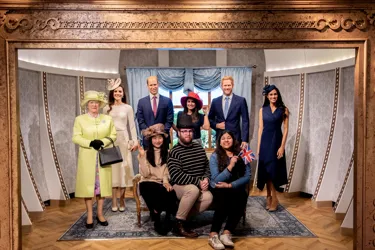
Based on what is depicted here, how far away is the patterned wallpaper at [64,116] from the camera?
4.71 metres

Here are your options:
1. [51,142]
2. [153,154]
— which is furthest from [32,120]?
[153,154]

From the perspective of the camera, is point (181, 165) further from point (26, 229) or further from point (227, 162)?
point (26, 229)

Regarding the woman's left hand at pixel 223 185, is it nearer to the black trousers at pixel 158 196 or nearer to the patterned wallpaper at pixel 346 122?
the black trousers at pixel 158 196

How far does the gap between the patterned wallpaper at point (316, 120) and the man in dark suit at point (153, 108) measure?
2277 millimetres

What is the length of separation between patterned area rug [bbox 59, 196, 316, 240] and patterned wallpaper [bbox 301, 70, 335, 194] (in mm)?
959

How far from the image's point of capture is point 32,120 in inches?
174

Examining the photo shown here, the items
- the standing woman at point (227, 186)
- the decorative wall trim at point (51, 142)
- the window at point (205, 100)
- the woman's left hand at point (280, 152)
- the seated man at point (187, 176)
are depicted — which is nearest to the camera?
the standing woman at point (227, 186)

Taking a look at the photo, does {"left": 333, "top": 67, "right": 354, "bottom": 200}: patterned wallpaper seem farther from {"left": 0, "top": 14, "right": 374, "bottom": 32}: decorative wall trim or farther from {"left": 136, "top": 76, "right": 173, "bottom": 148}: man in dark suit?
{"left": 136, "top": 76, "right": 173, "bottom": 148}: man in dark suit

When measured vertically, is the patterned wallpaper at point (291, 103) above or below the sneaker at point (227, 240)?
above

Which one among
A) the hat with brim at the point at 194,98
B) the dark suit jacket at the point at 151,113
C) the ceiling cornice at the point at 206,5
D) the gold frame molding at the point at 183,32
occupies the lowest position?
the dark suit jacket at the point at 151,113

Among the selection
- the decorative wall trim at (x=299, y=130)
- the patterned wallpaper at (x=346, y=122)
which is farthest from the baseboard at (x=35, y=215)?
the patterned wallpaper at (x=346, y=122)

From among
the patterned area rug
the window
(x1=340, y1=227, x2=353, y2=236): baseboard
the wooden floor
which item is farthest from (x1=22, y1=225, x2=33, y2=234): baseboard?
(x1=340, y1=227, x2=353, y2=236): baseboard

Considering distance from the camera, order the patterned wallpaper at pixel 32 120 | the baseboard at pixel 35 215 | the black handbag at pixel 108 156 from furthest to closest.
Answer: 1. the patterned wallpaper at pixel 32 120
2. the baseboard at pixel 35 215
3. the black handbag at pixel 108 156

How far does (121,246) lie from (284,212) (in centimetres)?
210
